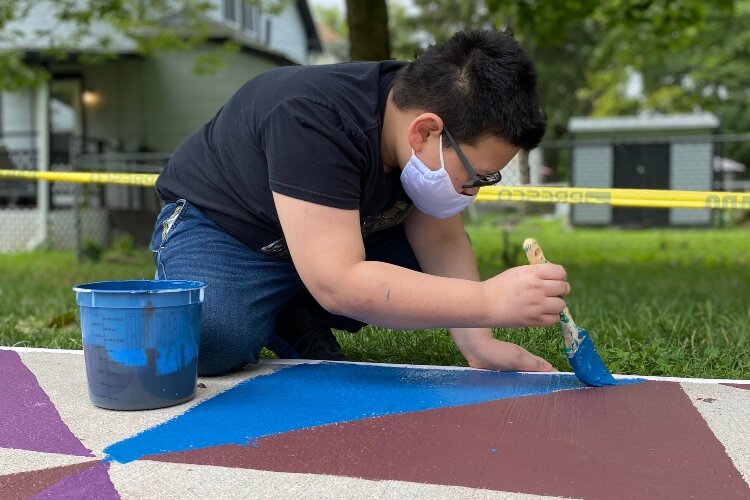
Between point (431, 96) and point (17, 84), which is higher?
point (17, 84)

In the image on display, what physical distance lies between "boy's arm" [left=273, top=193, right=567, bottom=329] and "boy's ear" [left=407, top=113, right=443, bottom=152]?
236mm

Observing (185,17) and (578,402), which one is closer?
(578,402)

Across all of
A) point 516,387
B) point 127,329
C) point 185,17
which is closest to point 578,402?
point 516,387

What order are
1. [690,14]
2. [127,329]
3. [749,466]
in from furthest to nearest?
[690,14], [127,329], [749,466]

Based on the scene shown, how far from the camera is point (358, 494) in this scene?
1.33 m

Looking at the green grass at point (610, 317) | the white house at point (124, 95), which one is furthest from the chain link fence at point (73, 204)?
the green grass at point (610, 317)

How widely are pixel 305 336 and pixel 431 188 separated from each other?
34.0 inches

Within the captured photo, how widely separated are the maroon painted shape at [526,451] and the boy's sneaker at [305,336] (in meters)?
0.78

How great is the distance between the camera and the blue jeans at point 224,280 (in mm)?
2152

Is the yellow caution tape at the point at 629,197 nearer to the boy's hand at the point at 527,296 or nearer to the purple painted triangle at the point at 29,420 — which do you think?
the boy's hand at the point at 527,296

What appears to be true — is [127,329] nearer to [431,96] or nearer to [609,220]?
[431,96]

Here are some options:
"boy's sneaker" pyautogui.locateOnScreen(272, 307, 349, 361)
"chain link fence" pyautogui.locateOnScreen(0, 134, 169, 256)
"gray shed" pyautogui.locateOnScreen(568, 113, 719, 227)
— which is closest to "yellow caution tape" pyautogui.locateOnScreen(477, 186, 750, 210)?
"boy's sneaker" pyautogui.locateOnScreen(272, 307, 349, 361)

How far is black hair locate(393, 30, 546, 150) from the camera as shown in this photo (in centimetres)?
177

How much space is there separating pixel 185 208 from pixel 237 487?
3.74ft
